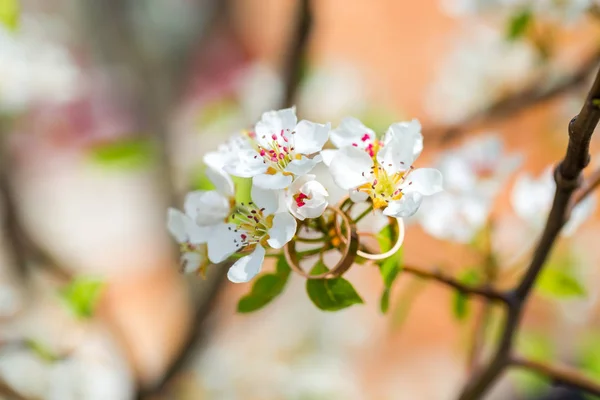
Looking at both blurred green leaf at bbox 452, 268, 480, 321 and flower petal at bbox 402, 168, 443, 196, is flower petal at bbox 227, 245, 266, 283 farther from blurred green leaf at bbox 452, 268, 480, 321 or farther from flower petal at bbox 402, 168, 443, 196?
blurred green leaf at bbox 452, 268, 480, 321

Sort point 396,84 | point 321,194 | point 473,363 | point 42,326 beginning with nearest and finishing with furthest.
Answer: point 321,194
point 473,363
point 42,326
point 396,84

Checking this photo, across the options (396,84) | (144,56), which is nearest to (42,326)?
(144,56)

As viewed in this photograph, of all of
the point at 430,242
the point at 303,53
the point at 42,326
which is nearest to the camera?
the point at 303,53

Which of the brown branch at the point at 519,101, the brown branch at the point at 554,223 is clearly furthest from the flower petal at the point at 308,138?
the brown branch at the point at 519,101

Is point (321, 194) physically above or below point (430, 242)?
above

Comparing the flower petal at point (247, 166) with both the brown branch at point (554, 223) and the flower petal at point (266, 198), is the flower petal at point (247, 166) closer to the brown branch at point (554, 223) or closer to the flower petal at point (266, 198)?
the flower petal at point (266, 198)

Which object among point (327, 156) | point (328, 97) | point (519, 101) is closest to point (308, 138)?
point (327, 156)

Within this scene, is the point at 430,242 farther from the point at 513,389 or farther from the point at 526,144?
the point at 513,389

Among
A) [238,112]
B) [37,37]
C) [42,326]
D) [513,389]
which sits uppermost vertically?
[37,37]
